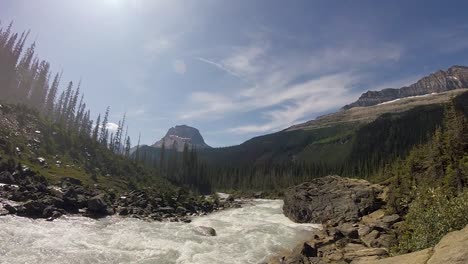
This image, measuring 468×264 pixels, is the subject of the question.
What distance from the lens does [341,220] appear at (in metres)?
61.8

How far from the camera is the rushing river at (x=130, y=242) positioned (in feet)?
109

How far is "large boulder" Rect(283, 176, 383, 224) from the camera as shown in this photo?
6244 centimetres

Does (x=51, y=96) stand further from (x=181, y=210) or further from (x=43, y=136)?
(x=181, y=210)

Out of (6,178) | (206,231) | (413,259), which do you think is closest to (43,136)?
(6,178)

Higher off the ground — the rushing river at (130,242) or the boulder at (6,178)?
the boulder at (6,178)

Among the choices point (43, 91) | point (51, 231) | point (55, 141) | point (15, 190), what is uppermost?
point (43, 91)

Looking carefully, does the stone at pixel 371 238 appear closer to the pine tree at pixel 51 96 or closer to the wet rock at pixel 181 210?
the wet rock at pixel 181 210

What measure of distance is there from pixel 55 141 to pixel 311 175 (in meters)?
123

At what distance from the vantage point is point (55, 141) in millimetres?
120250

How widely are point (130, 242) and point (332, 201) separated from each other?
42821 millimetres

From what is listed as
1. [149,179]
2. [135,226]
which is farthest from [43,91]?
[135,226]

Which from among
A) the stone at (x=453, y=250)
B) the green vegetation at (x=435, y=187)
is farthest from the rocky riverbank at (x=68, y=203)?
the stone at (x=453, y=250)

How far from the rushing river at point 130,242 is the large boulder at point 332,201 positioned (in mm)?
13539

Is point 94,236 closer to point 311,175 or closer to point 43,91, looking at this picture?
point 311,175
